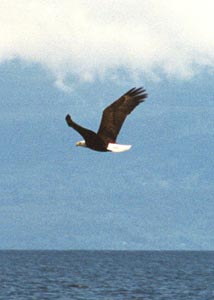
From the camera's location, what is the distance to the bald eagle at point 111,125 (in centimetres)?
2008

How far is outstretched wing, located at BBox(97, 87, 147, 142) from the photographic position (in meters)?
21.6

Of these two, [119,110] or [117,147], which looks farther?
[119,110]

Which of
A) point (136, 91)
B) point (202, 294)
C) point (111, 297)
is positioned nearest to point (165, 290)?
point (202, 294)

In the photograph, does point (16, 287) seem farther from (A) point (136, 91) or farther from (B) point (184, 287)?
(A) point (136, 91)

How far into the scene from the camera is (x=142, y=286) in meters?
86.7

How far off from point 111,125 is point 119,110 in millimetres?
582

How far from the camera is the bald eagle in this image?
20.1m

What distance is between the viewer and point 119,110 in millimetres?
22016

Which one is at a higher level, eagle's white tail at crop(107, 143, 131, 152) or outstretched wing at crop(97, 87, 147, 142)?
outstretched wing at crop(97, 87, 147, 142)

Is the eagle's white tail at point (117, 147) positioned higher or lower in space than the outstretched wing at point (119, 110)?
lower

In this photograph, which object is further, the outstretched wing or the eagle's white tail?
the outstretched wing

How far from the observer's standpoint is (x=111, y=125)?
21656 millimetres

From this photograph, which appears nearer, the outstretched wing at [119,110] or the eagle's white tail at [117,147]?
the eagle's white tail at [117,147]

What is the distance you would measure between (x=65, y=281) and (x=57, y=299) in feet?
87.6
